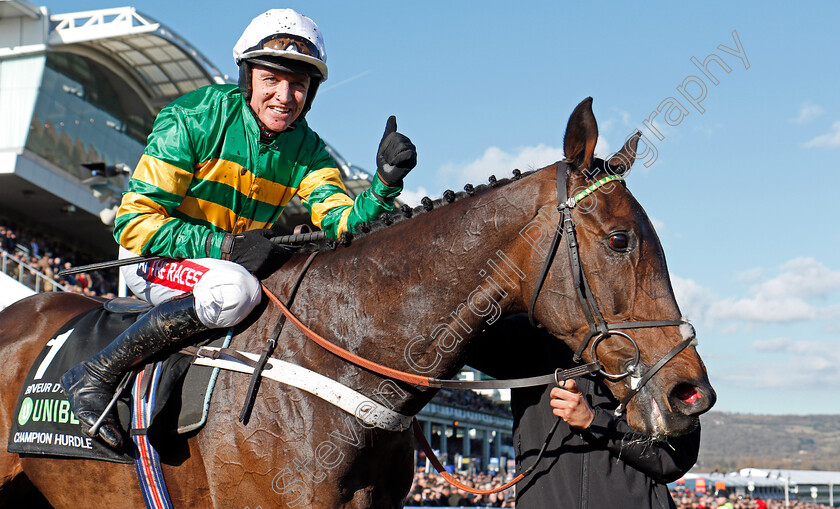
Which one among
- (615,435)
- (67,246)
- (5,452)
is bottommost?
(5,452)

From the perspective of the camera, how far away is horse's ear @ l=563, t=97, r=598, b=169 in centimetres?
245

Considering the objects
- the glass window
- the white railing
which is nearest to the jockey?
the white railing

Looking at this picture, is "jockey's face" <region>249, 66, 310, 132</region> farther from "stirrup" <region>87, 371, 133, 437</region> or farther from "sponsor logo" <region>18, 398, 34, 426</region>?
"sponsor logo" <region>18, 398, 34, 426</region>

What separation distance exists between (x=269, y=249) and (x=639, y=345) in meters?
1.32

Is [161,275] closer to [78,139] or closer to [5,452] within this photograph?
[5,452]

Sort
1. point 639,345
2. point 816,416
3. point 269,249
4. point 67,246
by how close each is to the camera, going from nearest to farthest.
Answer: point 639,345
point 269,249
point 67,246
point 816,416

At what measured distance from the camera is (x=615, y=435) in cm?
288

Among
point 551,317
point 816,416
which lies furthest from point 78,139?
point 816,416

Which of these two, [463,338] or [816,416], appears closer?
[463,338]

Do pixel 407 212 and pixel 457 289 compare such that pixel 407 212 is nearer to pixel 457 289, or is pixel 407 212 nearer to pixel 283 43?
pixel 457 289

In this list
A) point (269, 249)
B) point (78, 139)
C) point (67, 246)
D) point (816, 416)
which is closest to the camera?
point (269, 249)

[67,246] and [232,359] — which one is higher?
[67,246]

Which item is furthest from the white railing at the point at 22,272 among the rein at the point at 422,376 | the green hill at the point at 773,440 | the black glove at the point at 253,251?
the green hill at the point at 773,440

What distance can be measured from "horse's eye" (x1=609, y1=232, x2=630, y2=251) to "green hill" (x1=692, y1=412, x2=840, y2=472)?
141m
